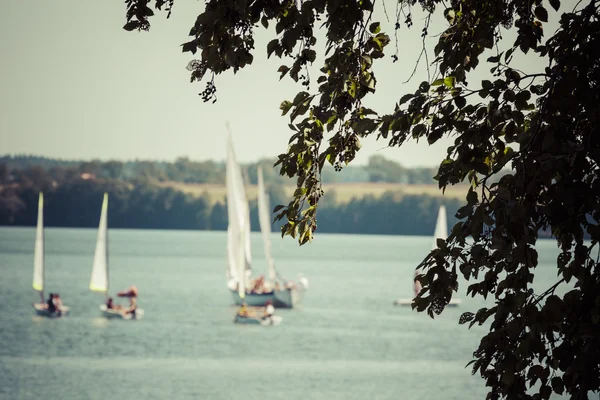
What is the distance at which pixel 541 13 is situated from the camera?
5.94 m

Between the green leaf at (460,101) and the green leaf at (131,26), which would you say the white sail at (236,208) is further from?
the green leaf at (460,101)

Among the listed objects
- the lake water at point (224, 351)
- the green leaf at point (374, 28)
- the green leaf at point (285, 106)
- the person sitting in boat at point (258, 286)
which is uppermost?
A: the green leaf at point (374, 28)

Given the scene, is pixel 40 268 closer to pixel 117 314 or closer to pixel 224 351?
pixel 117 314

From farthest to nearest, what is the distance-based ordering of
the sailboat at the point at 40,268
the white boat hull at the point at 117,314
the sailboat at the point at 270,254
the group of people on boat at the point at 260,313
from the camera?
the sailboat at the point at 270,254
the white boat hull at the point at 117,314
the group of people on boat at the point at 260,313
the sailboat at the point at 40,268

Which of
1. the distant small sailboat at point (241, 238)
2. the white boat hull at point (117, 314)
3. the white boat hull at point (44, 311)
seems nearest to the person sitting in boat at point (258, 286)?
the distant small sailboat at point (241, 238)

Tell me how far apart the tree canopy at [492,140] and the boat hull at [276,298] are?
57.7 metres

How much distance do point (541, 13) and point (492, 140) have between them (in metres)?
0.78

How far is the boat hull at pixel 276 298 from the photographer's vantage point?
2520 inches

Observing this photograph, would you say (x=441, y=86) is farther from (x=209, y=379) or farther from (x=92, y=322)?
(x=92, y=322)

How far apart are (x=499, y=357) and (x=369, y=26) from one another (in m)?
2.05

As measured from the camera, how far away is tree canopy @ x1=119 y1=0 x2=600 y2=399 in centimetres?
503

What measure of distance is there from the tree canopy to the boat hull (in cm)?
5772

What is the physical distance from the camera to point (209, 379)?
40250mm

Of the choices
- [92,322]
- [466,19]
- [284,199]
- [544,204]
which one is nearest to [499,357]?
[544,204]
